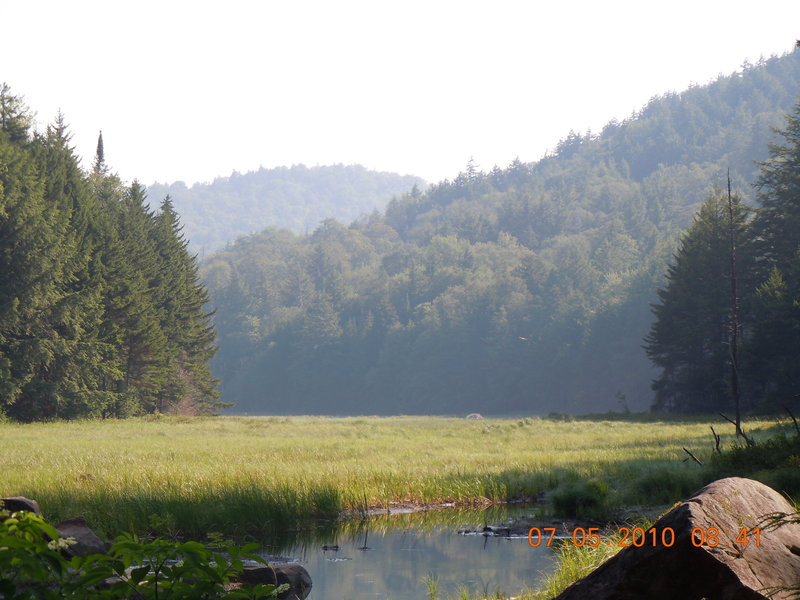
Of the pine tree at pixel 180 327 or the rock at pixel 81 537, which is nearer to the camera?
the rock at pixel 81 537

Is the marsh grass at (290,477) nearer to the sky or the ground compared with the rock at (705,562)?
nearer to the ground

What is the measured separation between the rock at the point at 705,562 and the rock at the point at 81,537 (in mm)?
5614

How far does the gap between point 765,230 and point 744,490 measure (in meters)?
53.7

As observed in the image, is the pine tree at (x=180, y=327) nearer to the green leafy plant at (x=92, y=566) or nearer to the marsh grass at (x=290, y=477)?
the marsh grass at (x=290, y=477)

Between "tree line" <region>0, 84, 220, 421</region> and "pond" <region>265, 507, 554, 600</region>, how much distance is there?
111 ft

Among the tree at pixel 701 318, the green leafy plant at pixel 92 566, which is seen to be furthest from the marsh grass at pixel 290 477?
the tree at pixel 701 318

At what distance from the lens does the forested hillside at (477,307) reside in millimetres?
110812

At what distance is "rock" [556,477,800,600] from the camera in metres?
A: 5.53

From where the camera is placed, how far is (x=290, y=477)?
1816 cm

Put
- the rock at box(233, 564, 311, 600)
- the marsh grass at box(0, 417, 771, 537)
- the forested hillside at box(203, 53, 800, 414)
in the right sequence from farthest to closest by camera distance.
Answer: the forested hillside at box(203, 53, 800, 414) < the marsh grass at box(0, 417, 771, 537) < the rock at box(233, 564, 311, 600)

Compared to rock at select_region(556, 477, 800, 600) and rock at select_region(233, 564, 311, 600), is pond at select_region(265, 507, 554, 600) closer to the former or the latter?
rock at select_region(233, 564, 311, 600)

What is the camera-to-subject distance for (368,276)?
16125cm

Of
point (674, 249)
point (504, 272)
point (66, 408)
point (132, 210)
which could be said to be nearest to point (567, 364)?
point (674, 249)

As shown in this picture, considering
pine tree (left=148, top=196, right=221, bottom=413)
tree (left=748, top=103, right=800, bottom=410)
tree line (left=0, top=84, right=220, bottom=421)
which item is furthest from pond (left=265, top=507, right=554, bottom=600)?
pine tree (left=148, top=196, right=221, bottom=413)
